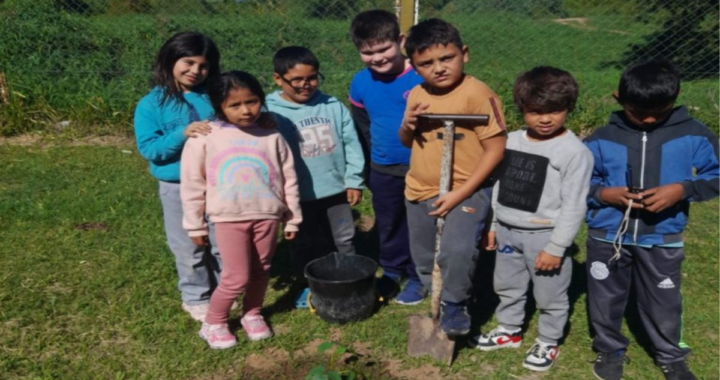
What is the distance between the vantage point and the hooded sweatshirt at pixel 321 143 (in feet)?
12.2

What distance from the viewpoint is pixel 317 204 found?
3.98 metres

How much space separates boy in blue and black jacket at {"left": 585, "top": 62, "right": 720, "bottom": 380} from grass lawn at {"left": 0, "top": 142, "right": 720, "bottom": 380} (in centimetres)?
38

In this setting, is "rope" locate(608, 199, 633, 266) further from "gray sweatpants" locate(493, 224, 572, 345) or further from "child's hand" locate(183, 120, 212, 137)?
"child's hand" locate(183, 120, 212, 137)

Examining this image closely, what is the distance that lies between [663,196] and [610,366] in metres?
0.94

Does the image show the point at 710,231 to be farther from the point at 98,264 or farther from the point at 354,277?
the point at 98,264

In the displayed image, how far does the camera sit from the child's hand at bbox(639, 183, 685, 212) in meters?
2.89

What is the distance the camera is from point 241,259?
337cm

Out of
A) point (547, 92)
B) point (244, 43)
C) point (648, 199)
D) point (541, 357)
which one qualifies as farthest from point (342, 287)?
point (244, 43)

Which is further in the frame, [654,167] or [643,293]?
[643,293]

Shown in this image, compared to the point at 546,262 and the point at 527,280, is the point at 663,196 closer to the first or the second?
the point at 546,262

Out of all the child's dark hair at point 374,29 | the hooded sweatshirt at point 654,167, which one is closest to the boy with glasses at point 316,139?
the child's dark hair at point 374,29

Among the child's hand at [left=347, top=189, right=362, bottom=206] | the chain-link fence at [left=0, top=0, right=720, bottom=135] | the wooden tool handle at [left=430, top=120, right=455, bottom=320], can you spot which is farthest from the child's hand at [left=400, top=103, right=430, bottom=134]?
the chain-link fence at [left=0, top=0, right=720, bottom=135]

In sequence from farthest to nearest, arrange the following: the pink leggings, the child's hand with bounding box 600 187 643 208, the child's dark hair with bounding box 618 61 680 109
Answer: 1. the pink leggings
2. the child's hand with bounding box 600 187 643 208
3. the child's dark hair with bounding box 618 61 680 109

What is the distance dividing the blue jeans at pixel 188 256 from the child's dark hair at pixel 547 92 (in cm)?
169
